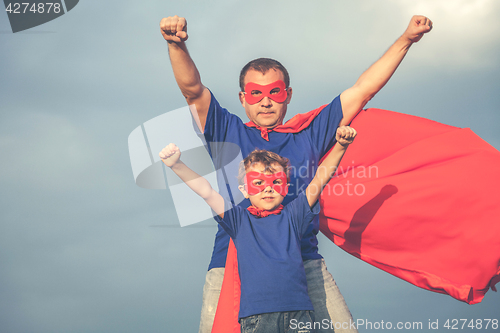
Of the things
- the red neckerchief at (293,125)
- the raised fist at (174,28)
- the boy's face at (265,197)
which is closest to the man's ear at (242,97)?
the red neckerchief at (293,125)

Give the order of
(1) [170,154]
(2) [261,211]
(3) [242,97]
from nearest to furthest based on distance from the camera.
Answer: (1) [170,154], (2) [261,211], (3) [242,97]

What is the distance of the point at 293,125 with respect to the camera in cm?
369

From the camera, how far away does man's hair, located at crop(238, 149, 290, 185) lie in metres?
3.10

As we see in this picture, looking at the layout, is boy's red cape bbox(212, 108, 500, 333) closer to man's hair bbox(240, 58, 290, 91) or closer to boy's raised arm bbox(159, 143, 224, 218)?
man's hair bbox(240, 58, 290, 91)

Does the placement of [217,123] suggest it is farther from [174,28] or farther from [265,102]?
[174,28]

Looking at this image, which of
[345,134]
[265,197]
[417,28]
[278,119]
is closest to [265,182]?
[265,197]

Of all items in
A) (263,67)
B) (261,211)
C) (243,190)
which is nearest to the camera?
(261,211)

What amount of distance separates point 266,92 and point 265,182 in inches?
40.0

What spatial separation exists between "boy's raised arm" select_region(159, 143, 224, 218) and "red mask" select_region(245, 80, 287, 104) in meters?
1.26

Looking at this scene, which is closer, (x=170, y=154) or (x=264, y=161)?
(x=170, y=154)

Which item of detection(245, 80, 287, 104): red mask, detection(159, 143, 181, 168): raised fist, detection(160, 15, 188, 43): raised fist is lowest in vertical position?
detection(159, 143, 181, 168): raised fist

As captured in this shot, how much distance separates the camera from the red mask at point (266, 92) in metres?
3.69

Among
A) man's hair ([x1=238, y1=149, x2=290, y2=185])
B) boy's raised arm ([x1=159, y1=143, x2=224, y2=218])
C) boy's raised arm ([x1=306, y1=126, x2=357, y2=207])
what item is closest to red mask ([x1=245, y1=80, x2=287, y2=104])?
man's hair ([x1=238, y1=149, x2=290, y2=185])

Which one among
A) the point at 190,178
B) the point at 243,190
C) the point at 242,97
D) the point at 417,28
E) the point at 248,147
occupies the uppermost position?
the point at 417,28
